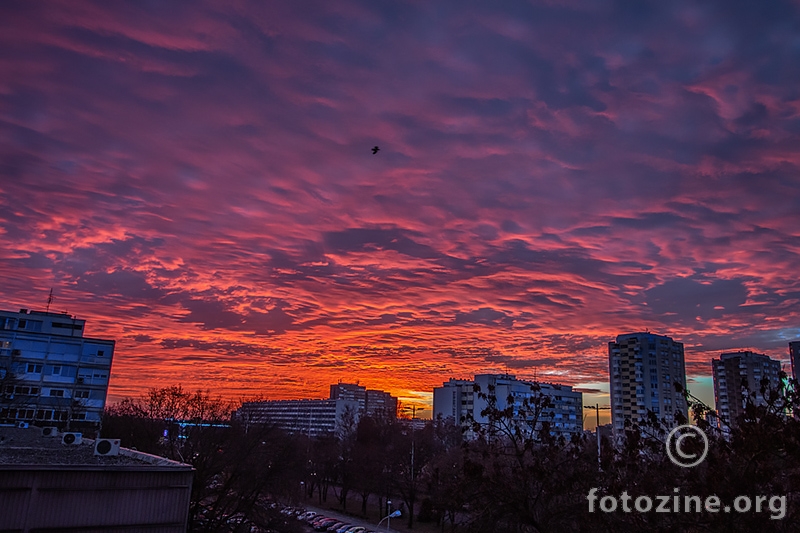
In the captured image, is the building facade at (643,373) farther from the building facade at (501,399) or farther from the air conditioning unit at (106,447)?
the air conditioning unit at (106,447)

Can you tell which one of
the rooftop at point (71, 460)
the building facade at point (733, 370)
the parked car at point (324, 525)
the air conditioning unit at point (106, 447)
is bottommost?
the parked car at point (324, 525)

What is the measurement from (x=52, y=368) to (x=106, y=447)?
4716cm

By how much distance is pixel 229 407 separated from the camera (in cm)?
4094

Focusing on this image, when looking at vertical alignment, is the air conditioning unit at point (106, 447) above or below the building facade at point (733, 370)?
below

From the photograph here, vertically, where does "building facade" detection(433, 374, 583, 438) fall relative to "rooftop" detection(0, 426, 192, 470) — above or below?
above

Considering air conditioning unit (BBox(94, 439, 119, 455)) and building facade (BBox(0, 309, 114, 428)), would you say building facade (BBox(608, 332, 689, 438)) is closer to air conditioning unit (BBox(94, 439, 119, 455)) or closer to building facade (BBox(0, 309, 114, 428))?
building facade (BBox(0, 309, 114, 428))

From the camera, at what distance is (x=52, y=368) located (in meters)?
57.5

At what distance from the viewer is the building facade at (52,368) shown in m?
55.0

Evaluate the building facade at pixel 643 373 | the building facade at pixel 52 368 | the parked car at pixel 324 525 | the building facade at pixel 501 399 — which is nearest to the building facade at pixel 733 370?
the building facade at pixel 643 373

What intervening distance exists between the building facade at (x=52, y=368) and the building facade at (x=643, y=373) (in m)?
78.5

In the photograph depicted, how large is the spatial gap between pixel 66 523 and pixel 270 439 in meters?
23.5

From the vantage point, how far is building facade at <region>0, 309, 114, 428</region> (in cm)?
5503

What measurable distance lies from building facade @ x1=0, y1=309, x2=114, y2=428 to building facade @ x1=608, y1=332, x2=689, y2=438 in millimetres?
78481

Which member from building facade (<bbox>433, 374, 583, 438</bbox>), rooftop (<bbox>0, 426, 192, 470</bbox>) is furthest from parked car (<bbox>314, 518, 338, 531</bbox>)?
building facade (<bbox>433, 374, 583, 438</bbox>)
